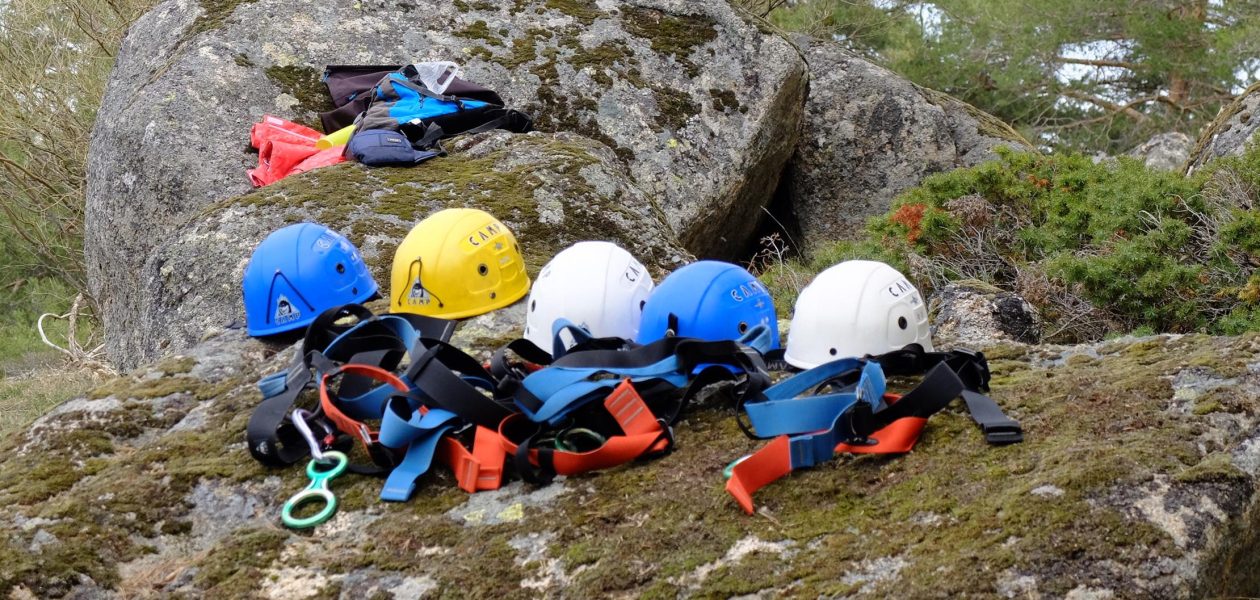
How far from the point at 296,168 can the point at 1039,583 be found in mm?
6042

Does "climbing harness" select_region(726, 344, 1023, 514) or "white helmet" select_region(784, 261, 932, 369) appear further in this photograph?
"white helmet" select_region(784, 261, 932, 369)

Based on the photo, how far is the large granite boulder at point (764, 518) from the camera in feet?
7.89

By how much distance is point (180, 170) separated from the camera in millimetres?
7664

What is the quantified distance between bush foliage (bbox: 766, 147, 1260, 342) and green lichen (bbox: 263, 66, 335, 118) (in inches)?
152

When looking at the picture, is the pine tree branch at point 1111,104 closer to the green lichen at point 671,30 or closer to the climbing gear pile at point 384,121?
the green lichen at point 671,30

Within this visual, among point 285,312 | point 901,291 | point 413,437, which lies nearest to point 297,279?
point 285,312

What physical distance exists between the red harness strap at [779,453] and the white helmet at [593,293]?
1.36 m

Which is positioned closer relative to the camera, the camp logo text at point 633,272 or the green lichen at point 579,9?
the camp logo text at point 633,272

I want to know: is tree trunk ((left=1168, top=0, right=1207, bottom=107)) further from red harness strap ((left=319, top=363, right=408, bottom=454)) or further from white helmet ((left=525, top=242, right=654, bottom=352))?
red harness strap ((left=319, top=363, right=408, bottom=454))

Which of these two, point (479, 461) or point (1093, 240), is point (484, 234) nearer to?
point (479, 461)

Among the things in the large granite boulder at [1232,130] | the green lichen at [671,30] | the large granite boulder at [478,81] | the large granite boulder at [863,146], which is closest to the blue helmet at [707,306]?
the large granite boulder at [478,81]

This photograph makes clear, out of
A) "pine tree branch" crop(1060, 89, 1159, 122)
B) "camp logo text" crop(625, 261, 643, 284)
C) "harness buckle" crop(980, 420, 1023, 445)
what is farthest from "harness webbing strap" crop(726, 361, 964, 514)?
"pine tree branch" crop(1060, 89, 1159, 122)

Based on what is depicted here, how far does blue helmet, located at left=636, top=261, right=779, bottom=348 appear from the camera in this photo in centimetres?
405

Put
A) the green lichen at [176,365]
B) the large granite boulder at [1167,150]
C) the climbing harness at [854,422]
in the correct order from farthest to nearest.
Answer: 1. the large granite boulder at [1167,150]
2. the green lichen at [176,365]
3. the climbing harness at [854,422]
